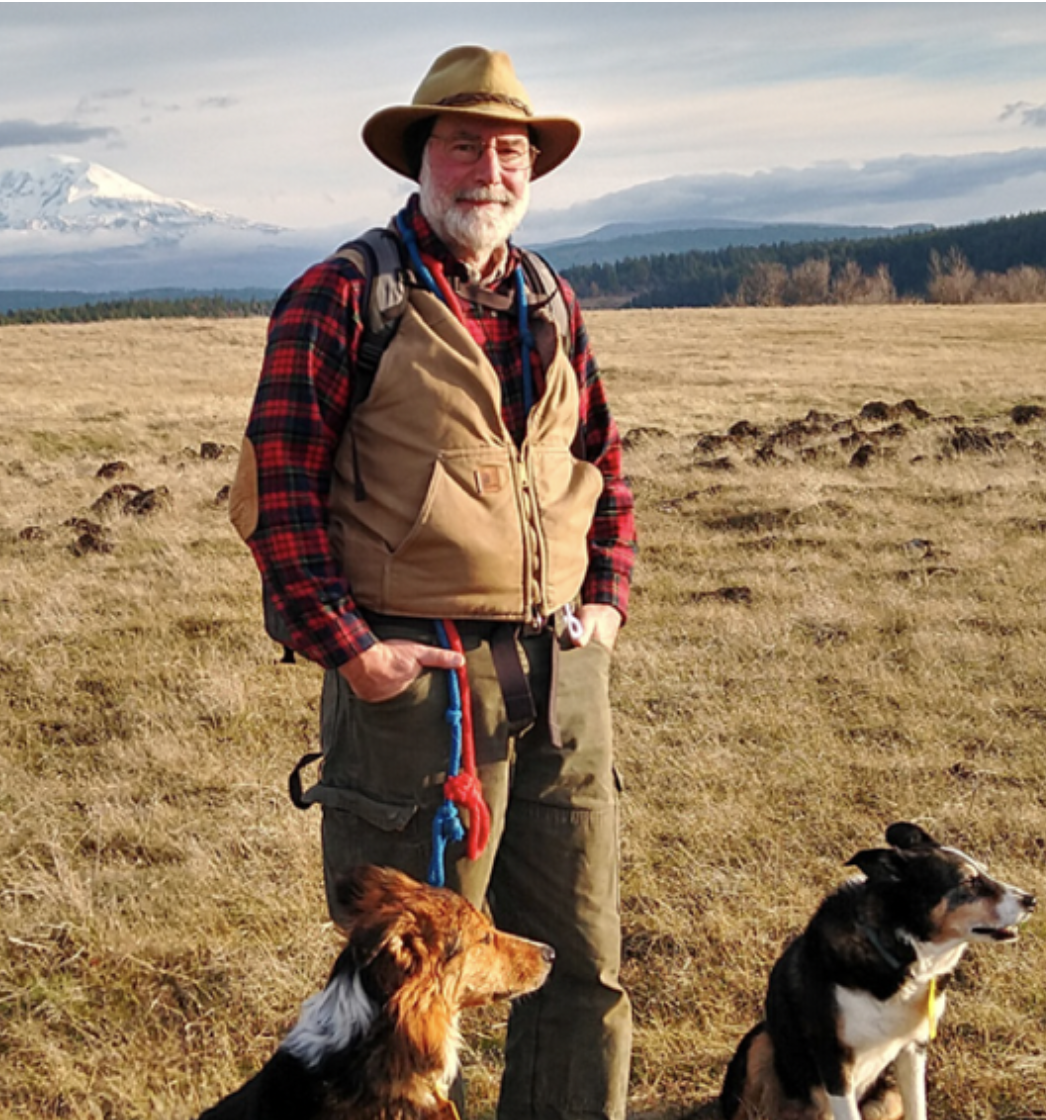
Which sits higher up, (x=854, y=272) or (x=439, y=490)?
(x=854, y=272)

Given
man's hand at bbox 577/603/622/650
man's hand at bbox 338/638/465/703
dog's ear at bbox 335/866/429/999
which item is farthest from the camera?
man's hand at bbox 577/603/622/650

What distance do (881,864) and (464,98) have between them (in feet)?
9.39

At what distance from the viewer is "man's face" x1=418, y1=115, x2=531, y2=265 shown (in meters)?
3.08

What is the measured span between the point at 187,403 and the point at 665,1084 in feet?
83.7

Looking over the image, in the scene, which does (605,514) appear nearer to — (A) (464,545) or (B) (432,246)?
(A) (464,545)

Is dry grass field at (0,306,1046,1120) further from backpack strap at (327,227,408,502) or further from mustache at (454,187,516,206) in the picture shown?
mustache at (454,187,516,206)

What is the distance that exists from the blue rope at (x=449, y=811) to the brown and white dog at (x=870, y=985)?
1490mm

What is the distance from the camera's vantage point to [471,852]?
319 cm

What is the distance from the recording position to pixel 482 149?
3129 millimetres

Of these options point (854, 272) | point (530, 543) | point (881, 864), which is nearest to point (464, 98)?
point (530, 543)

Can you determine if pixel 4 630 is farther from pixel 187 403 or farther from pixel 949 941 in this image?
pixel 187 403

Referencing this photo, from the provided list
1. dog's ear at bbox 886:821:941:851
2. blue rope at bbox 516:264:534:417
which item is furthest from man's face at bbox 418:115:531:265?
dog's ear at bbox 886:821:941:851

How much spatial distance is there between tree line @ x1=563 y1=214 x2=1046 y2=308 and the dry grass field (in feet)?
288

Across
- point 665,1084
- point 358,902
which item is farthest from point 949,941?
point 358,902
